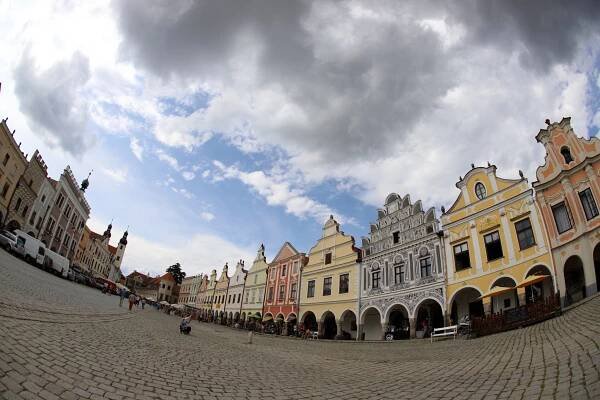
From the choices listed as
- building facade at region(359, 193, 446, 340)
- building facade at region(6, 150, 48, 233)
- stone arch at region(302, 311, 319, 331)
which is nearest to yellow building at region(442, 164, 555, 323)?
building facade at region(359, 193, 446, 340)

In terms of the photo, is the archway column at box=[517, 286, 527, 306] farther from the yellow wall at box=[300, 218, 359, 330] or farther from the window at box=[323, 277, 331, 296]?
the window at box=[323, 277, 331, 296]

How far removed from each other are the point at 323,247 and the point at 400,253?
1153cm

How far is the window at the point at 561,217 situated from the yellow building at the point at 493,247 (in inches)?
31.4

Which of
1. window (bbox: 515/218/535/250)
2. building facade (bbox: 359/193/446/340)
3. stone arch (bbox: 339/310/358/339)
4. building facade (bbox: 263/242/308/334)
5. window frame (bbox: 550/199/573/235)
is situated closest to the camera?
window frame (bbox: 550/199/573/235)

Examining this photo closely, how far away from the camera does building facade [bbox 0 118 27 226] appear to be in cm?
3628

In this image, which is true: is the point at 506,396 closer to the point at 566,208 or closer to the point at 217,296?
the point at 566,208

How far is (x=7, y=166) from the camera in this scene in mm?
37469

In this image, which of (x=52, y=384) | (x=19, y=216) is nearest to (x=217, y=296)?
(x=19, y=216)

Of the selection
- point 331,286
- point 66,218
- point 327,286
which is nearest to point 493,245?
point 331,286

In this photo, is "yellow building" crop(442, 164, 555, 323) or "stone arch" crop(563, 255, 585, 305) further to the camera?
"yellow building" crop(442, 164, 555, 323)

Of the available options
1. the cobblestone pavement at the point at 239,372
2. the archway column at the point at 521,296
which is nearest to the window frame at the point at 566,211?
the archway column at the point at 521,296

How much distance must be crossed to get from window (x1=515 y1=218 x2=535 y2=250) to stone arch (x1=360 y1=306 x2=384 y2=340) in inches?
516

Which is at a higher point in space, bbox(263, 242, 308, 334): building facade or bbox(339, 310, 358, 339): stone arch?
bbox(263, 242, 308, 334): building facade

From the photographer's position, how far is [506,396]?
5.32m
